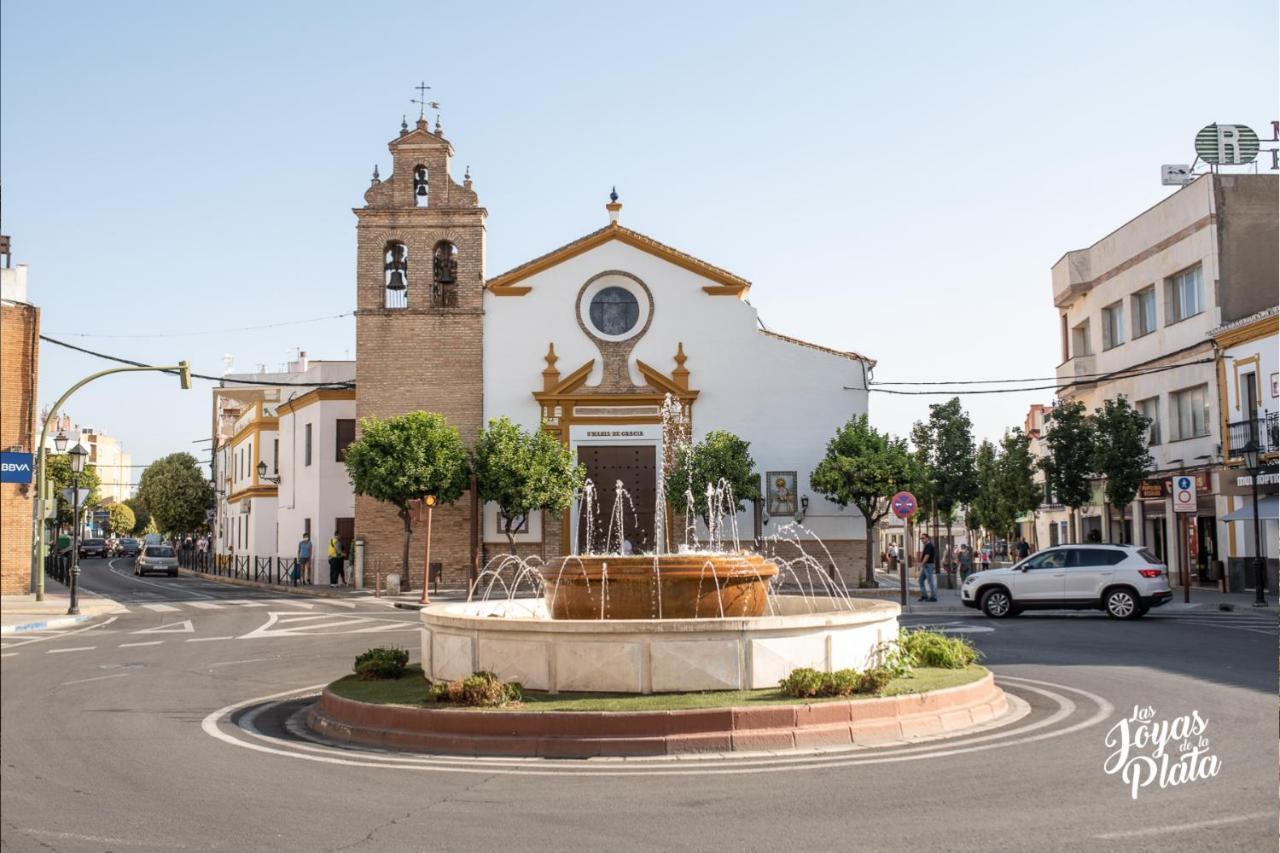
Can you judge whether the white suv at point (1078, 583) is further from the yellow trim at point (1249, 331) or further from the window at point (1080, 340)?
the window at point (1080, 340)

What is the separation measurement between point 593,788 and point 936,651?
617 cm

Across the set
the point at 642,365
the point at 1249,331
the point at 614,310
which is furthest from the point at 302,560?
the point at 1249,331

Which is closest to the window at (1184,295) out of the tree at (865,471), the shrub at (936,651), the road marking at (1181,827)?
the tree at (865,471)

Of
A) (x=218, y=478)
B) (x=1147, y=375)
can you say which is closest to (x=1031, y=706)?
(x=1147, y=375)

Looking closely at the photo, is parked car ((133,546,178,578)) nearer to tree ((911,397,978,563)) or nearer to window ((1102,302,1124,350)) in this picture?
tree ((911,397,978,563))

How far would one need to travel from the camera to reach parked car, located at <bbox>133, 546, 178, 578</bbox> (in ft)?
179

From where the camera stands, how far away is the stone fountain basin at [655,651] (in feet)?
37.8

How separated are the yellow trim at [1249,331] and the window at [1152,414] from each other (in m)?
5.83

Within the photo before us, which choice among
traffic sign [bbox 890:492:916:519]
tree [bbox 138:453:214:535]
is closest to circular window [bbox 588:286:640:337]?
traffic sign [bbox 890:492:916:519]

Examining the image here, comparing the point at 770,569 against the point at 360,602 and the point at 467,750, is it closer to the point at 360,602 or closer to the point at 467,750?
the point at 467,750

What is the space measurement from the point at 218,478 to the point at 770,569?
205ft

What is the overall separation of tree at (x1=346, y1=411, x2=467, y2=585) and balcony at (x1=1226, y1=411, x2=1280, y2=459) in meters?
22.5

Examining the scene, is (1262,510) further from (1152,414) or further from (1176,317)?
(1152,414)

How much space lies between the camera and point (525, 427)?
133 ft
